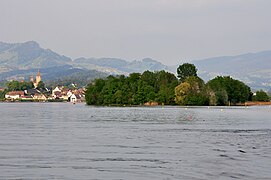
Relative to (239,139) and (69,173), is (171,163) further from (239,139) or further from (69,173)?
(239,139)

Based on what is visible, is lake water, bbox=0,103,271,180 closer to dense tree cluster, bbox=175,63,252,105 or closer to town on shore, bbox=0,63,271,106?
dense tree cluster, bbox=175,63,252,105

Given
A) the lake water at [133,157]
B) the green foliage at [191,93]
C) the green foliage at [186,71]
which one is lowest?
the lake water at [133,157]

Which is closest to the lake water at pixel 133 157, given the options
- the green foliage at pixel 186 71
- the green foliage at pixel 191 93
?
the green foliage at pixel 191 93

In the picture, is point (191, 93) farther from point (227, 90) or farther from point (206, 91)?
point (227, 90)

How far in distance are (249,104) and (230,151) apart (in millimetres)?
142507

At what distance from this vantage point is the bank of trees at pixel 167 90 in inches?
5684

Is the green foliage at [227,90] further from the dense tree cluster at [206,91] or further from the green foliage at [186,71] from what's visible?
the green foliage at [186,71]

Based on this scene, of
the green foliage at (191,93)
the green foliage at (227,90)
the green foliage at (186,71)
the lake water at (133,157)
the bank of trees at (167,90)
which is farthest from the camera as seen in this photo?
the green foliage at (186,71)

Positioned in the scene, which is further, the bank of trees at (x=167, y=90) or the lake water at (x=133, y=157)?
the bank of trees at (x=167, y=90)

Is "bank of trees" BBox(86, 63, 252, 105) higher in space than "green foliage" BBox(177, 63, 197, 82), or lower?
lower

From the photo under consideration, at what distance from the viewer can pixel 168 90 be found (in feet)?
490

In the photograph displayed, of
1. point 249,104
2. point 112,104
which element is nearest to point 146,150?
point 112,104

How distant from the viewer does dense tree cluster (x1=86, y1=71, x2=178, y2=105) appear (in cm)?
15238

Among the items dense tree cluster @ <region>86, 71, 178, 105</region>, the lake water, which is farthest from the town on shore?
the lake water
